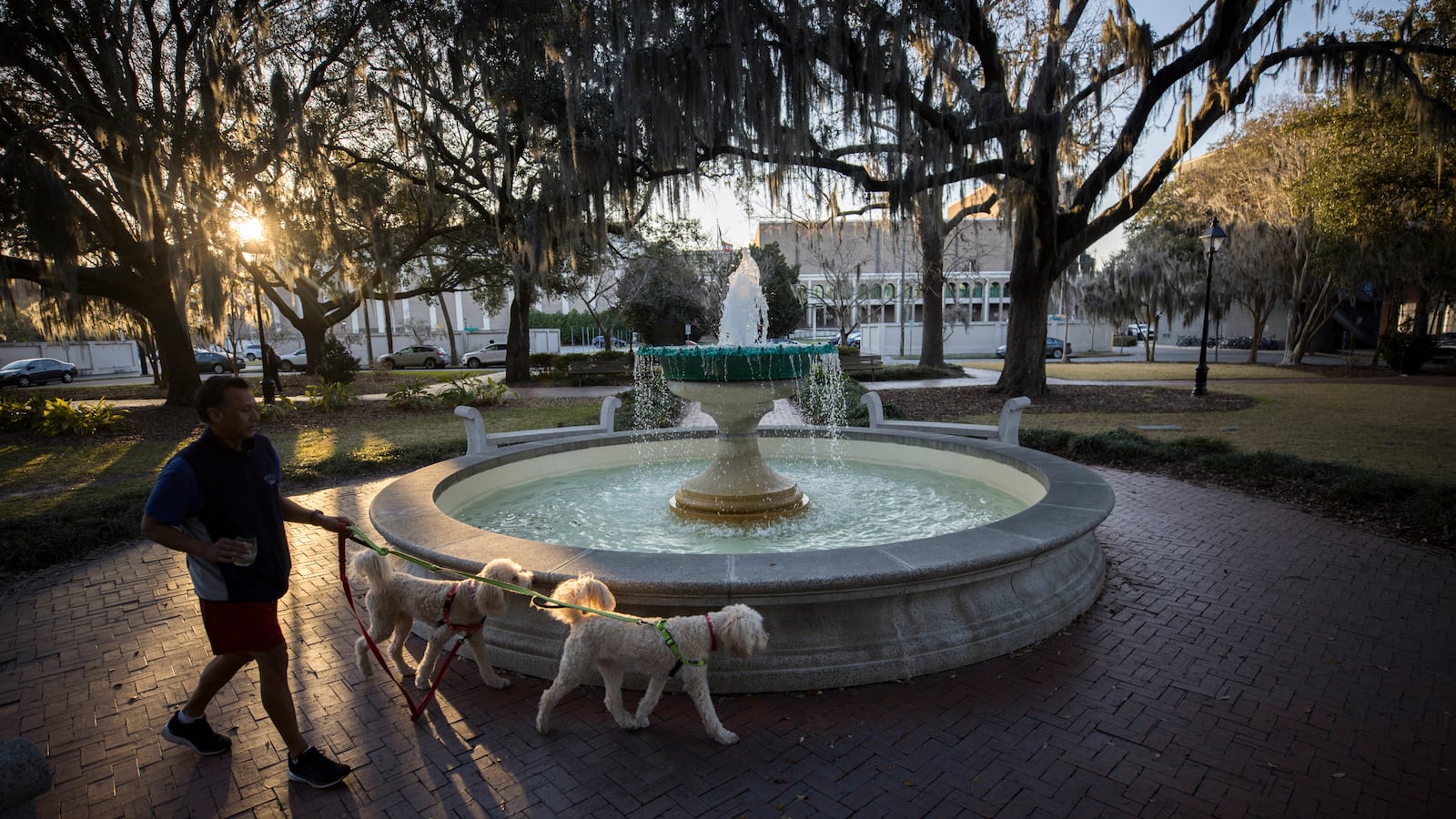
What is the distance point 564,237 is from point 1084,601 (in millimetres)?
14207

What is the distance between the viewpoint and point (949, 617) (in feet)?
12.7

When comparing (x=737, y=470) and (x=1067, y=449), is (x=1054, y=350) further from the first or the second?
(x=737, y=470)

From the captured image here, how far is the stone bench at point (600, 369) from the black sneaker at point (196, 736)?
21087mm

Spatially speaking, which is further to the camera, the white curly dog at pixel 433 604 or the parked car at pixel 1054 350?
the parked car at pixel 1054 350

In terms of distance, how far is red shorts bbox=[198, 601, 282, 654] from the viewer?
108 inches

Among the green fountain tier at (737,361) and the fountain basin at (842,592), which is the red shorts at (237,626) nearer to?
the fountain basin at (842,592)

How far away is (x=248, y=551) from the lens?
2.67 metres

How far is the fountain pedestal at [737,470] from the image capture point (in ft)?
19.8

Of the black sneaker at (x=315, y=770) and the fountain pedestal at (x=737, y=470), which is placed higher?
the fountain pedestal at (x=737, y=470)

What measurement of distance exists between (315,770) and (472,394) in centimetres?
1644

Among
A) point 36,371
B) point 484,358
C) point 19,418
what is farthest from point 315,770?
point 36,371

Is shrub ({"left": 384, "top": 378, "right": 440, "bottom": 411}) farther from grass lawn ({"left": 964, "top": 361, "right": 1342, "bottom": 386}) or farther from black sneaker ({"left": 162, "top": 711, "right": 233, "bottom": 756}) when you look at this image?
grass lawn ({"left": 964, "top": 361, "right": 1342, "bottom": 386})

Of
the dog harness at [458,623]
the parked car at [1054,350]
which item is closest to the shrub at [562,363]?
the dog harness at [458,623]

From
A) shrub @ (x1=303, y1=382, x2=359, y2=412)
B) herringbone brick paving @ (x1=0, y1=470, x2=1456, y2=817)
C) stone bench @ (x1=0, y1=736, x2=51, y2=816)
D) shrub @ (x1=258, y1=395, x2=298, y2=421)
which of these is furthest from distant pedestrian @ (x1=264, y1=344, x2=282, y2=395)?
stone bench @ (x1=0, y1=736, x2=51, y2=816)
